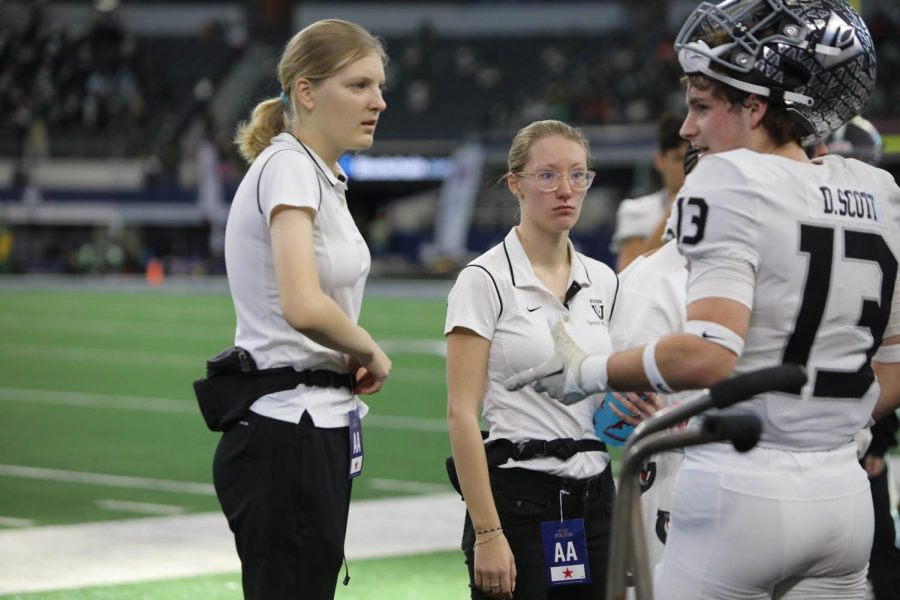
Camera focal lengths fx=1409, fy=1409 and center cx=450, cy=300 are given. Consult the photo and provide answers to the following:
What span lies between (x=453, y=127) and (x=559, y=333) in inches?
1635

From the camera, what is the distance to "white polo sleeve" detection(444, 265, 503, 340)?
156 inches

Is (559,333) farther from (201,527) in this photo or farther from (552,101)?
(552,101)

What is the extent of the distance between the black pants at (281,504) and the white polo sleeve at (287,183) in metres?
0.54

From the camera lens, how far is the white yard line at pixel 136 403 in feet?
42.5

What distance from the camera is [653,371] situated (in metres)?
2.84

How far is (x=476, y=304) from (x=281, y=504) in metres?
0.82

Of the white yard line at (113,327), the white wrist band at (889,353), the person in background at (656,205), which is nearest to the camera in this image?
the white wrist band at (889,353)

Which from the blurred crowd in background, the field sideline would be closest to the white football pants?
the field sideline

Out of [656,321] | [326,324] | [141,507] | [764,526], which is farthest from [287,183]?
[141,507]

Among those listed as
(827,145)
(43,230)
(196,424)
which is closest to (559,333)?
(827,145)

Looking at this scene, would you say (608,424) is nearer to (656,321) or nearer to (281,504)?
(656,321)

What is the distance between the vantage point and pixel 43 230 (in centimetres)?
4516

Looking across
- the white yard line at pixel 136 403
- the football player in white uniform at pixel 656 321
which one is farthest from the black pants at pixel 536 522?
the white yard line at pixel 136 403

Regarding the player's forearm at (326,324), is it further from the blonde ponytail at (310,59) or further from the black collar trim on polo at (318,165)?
the blonde ponytail at (310,59)
